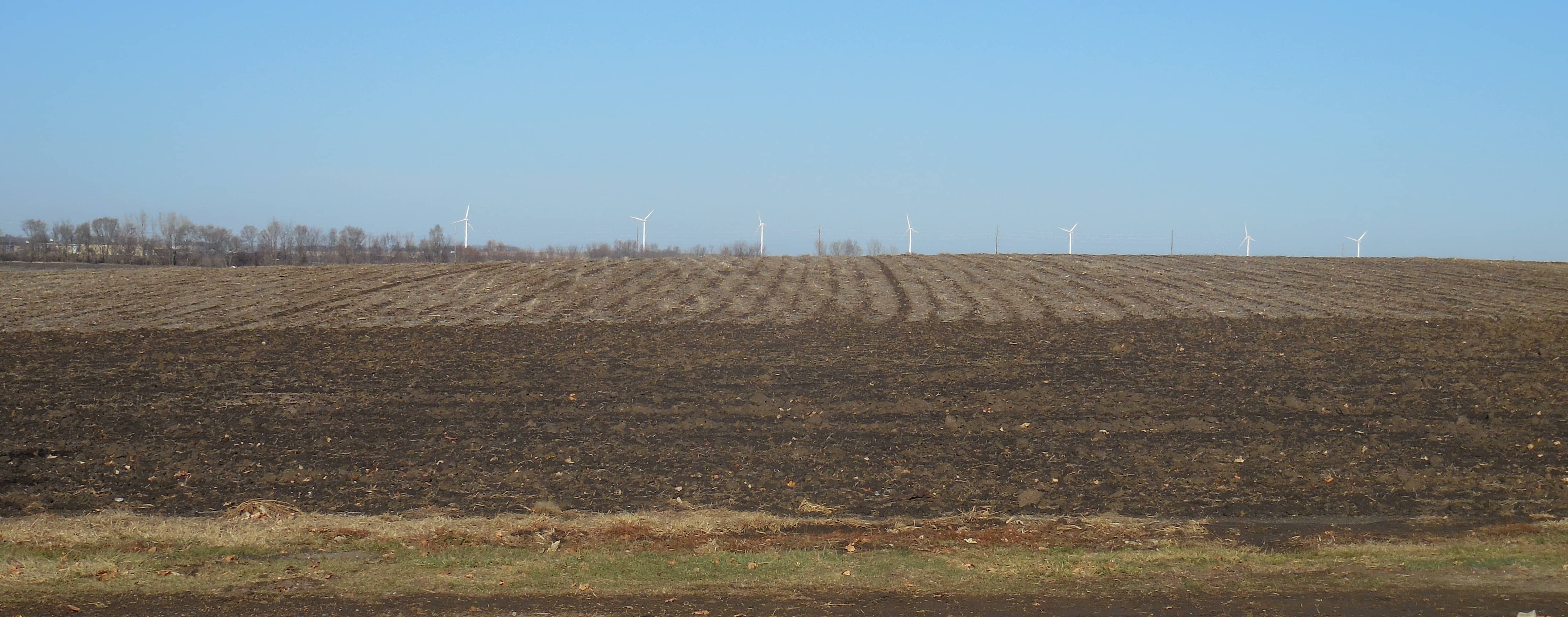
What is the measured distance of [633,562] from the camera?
740cm

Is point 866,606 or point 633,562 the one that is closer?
point 866,606

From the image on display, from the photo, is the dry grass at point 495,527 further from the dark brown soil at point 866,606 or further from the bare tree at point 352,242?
the bare tree at point 352,242

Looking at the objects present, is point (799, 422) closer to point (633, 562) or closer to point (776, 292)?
point (633, 562)

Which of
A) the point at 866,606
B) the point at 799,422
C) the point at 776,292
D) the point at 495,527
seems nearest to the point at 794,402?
the point at 799,422

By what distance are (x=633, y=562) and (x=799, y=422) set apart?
17.1 ft

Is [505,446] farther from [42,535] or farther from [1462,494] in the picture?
[1462,494]

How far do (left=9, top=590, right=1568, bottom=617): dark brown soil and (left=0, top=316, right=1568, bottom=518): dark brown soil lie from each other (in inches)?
104

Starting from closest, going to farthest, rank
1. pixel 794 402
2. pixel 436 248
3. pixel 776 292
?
pixel 794 402 → pixel 776 292 → pixel 436 248

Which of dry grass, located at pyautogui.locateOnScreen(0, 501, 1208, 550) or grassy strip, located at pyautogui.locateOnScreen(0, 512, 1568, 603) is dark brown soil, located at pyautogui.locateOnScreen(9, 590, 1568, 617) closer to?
grassy strip, located at pyautogui.locateOnScreen(0, 512, 1568, 603)

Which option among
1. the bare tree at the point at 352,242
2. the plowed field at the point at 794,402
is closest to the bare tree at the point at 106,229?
the bare tree at the point at 352,242

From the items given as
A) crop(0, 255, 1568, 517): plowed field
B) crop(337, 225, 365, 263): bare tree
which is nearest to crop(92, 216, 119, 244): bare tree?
crop(337, 225, 365, 263): bare tree

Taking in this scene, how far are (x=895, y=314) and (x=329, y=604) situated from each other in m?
16.7

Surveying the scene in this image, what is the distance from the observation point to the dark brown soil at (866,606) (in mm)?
6168

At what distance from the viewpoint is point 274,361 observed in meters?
16.2
